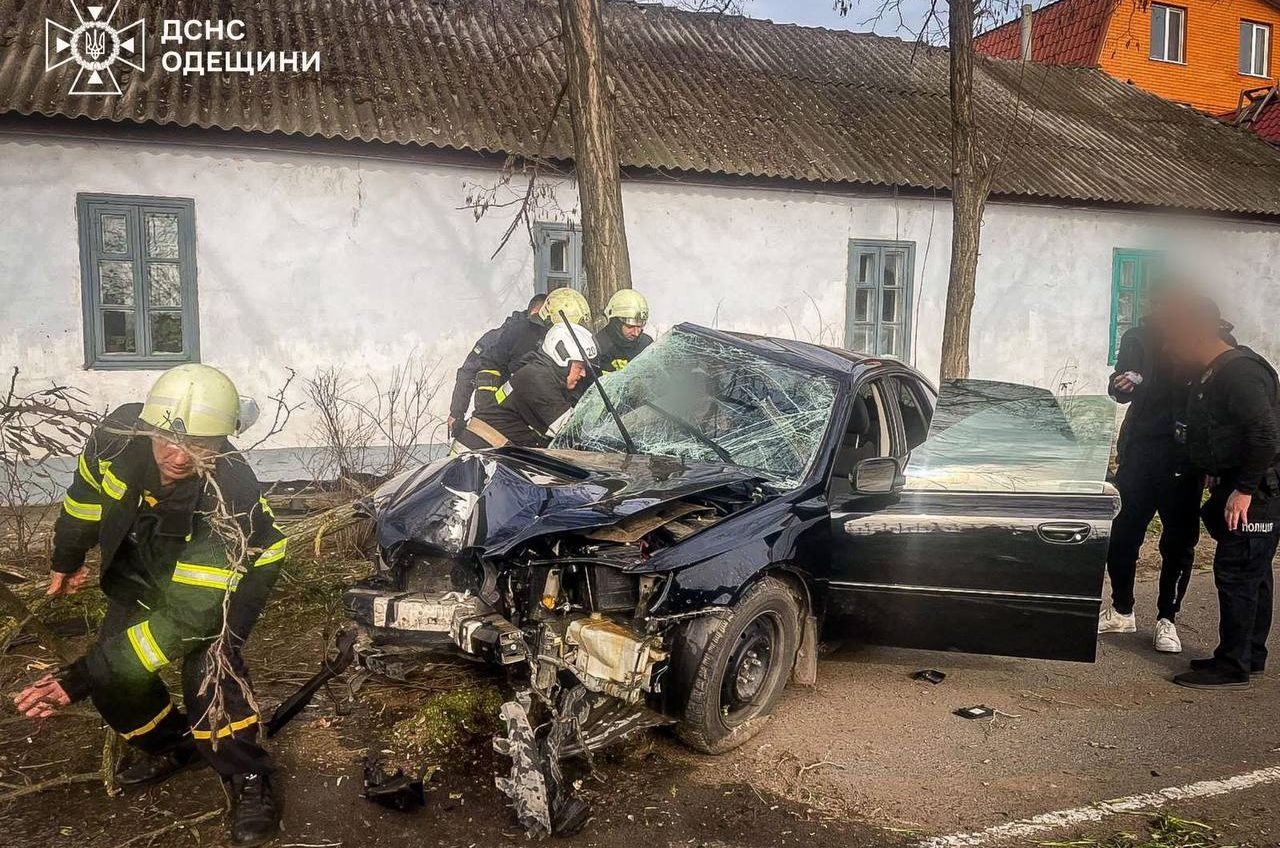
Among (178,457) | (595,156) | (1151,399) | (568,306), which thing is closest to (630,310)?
(568,306)

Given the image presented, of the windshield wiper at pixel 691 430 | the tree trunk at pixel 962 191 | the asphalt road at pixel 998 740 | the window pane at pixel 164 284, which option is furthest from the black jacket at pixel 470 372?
the tree trunk at pixel 962 191

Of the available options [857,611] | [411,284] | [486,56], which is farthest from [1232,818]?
[486,56]

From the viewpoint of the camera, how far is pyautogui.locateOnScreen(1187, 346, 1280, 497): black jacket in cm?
460

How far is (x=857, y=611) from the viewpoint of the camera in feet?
14.4

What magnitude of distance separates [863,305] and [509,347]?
257 inches

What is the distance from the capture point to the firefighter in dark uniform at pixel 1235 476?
4629 millimetres

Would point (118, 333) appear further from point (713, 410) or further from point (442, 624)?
point (442, 624)

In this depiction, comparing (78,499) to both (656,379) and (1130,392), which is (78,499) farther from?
(1130,392)

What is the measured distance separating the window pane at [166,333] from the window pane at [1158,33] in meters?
20.6

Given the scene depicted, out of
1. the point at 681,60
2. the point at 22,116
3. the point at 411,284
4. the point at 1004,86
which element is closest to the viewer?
the point at 22,116

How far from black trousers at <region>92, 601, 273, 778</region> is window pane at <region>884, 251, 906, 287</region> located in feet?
33.5

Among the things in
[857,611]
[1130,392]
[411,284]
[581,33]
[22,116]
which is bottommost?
[857,611]

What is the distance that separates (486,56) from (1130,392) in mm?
8484

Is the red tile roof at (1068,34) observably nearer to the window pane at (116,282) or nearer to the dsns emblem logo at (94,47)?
the dsns emblem logo at (94,47)
